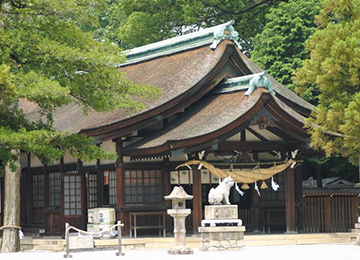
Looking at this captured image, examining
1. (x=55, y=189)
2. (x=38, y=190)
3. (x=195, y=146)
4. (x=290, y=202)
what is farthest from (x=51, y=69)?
(x=38, y=190)

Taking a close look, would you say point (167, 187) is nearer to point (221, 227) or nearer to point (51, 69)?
point (221, 227)

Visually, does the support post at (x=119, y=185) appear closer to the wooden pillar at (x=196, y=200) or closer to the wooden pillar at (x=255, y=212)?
the wooden pillar at (x=196, y=200)

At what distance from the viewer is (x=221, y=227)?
2609 cm

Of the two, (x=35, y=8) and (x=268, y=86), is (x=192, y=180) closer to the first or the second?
(x=268, y=86)

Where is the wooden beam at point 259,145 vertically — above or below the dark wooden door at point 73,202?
above

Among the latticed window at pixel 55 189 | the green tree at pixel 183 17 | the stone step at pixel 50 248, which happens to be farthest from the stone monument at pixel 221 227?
the green tree at pixel 183 17

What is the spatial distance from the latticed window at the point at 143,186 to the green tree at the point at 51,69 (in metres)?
5.02

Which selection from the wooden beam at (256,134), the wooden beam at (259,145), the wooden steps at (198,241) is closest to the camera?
the wooden steps at (198,241)

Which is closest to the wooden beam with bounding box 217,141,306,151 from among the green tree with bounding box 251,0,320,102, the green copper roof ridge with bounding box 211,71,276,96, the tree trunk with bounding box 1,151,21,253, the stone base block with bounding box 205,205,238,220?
the green copper roof ridge with bounding box 211,71,276,96

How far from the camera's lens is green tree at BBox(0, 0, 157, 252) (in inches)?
886

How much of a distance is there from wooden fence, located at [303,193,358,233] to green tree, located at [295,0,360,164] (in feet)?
11.5

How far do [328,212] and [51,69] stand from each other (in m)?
12.1

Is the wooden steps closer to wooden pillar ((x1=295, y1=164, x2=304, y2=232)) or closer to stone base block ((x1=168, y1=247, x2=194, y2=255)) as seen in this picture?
wooden pillar ((x1=295, y1=164, x2=304, y2=232))

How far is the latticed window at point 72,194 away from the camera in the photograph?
32.6 meters
